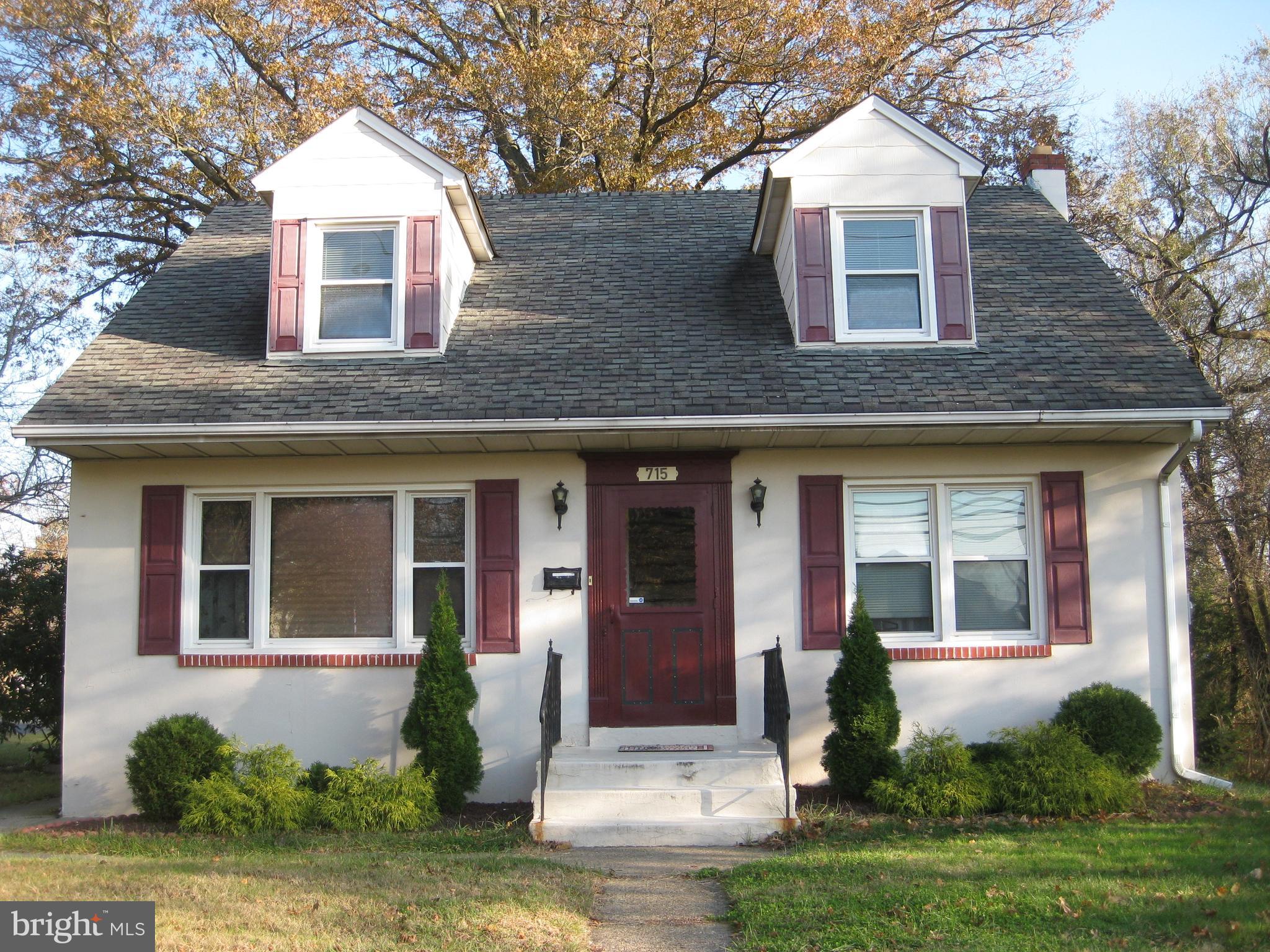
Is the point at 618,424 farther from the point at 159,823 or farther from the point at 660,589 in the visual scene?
the point at 159,823

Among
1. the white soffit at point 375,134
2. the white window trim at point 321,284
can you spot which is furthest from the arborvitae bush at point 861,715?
the white soffit at point 375,134

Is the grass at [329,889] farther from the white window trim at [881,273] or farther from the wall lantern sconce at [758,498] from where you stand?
the white window trim at [881,273]

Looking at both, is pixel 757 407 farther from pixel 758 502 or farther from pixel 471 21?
pixel 471 21

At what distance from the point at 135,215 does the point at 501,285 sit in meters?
11.7

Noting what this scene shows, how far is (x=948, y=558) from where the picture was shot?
9852 millimetres

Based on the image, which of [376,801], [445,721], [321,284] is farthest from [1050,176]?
[376,801]

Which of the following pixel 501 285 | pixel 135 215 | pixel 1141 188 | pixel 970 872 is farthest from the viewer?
pixel 135 215

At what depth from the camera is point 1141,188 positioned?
60.6ft

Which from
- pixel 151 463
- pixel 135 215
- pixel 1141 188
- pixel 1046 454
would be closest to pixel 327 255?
pixel 151 463

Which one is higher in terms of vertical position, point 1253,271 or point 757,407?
point 1253,271

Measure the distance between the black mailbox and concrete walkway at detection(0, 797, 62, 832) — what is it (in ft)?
16.1

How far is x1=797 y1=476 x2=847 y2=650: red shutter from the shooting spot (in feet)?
31.7

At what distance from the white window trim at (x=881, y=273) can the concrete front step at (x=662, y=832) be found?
4.77 meters

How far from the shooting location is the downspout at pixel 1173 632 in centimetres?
942
